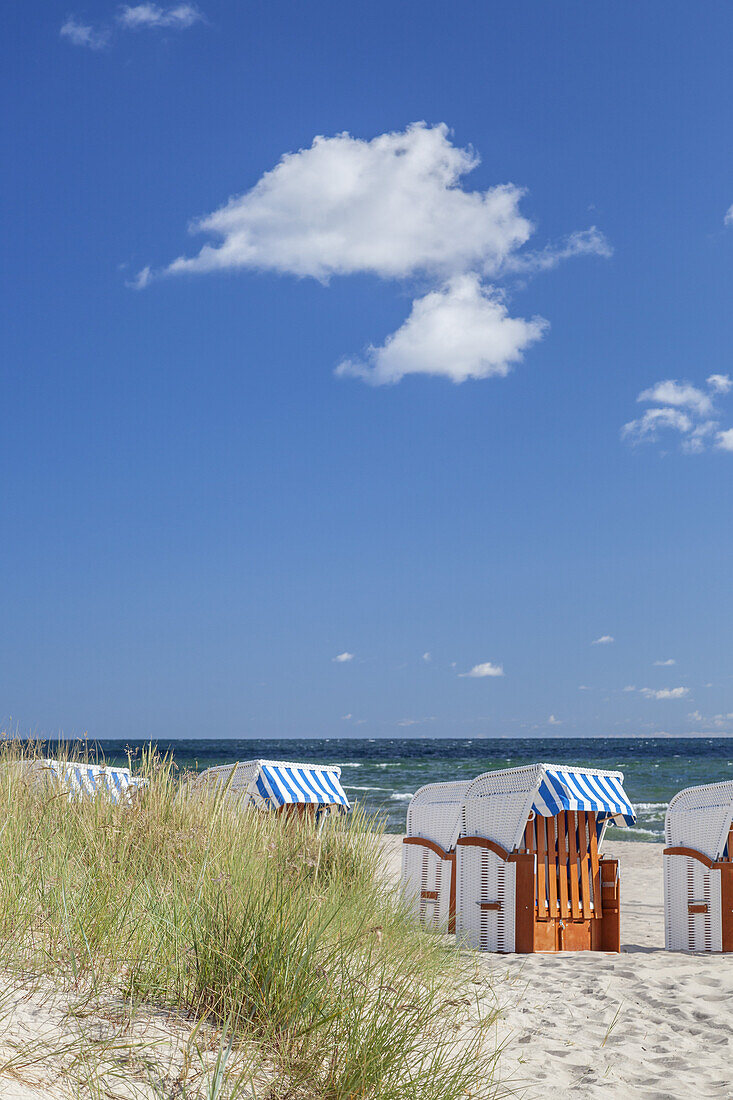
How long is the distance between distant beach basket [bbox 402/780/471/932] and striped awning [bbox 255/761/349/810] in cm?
63

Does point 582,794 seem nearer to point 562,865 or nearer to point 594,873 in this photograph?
point 562,865

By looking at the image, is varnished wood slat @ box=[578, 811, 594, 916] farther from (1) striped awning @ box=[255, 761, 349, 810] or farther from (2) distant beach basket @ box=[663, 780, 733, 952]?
(1) striped awning @ box=[255, 761, 349, 810]

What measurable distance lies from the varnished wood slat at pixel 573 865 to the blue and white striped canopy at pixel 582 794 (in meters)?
0.18

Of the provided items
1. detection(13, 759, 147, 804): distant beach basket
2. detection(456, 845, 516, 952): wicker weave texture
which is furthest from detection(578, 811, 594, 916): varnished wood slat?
detection(13, 759, 147, 804): distant beach basket

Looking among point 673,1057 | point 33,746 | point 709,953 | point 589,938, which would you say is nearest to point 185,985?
point 673,1057

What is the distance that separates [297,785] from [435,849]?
122cm

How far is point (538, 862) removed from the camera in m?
6.58

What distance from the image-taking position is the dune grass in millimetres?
2633

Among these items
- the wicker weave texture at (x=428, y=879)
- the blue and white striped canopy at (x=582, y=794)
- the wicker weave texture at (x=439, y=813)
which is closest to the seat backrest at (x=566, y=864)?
the blue and white striped canopy at (x=582, y=794)

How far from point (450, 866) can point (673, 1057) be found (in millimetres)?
2969

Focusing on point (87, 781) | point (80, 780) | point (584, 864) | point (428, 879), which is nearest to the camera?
point (80, 780)

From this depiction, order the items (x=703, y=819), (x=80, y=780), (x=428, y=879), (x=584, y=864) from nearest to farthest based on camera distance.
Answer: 1. (x=80, y=780)
2. (x=584, y=864)
3. (x=703, y=819)
4. (x=428, y=879)

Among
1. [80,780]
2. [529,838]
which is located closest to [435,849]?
[529,838]

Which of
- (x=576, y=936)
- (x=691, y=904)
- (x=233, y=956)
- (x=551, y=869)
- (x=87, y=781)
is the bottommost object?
(x=576, y=936)
